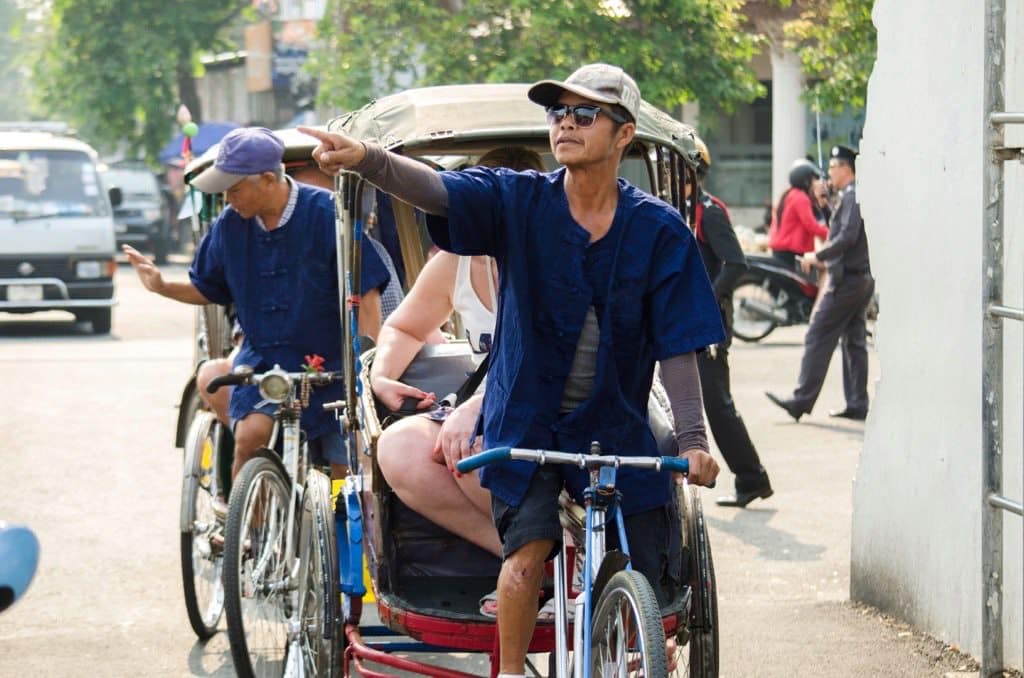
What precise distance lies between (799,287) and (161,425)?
8555mm

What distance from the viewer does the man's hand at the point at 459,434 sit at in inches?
194

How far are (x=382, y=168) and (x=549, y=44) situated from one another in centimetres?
1606

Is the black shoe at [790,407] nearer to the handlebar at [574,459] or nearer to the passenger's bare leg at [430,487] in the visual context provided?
the passenger's bare leg at [430,487]

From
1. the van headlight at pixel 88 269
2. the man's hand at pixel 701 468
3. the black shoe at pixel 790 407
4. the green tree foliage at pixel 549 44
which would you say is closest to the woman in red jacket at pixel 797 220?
the green tree foliage at pixel 549 44

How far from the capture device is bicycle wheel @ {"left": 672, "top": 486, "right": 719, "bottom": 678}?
16.4 feet

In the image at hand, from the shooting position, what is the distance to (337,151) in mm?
4145

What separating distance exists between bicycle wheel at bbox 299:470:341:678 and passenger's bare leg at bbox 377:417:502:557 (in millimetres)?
380

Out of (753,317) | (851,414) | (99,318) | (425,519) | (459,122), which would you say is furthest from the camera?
(99,318)

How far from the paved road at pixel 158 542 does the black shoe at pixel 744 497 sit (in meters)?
0.10

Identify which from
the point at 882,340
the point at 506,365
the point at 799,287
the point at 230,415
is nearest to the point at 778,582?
the point at 882,340

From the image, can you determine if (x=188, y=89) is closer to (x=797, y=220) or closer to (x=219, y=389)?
(x=797, y=220)

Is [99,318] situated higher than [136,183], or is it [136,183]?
Result: [136,183]

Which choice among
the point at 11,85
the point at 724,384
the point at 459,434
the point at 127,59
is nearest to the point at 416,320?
the point at 459,434

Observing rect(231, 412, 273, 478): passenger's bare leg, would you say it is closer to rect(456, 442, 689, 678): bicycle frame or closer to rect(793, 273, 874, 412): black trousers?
rect(456, 442, 689, 678): bicycle frame
